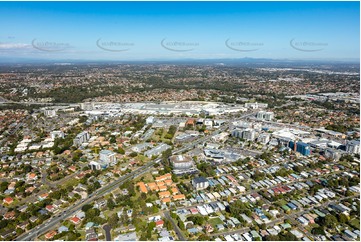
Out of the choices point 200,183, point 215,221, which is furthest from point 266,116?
point 215,221

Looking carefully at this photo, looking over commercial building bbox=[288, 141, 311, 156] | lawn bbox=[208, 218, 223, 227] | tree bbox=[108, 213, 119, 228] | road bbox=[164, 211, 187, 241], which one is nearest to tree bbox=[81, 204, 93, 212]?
tree bbox=[108, 213, 119, 228]

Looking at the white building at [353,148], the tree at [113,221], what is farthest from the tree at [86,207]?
the white building at [353,148]

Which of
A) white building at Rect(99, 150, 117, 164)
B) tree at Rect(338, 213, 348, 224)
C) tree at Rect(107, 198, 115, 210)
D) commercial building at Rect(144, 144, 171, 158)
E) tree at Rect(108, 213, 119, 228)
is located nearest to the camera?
tree at Rect(108, 213, 119, 228)

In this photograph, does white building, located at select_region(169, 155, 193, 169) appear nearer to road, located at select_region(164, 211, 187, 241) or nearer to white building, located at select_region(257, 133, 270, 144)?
road, located at select_region(164, 211, 187, 241)

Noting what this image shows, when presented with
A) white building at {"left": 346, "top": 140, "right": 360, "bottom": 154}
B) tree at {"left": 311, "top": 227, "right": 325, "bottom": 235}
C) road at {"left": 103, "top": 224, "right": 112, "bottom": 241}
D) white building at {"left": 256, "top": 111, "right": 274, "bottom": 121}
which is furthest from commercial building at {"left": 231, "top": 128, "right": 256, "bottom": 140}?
road at {"left": 103, "top": 224, "right": 112, "bottom": 241}

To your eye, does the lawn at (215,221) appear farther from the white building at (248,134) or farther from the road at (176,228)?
the white building at (248,134)

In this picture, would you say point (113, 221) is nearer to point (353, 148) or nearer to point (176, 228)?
point (176, 228)

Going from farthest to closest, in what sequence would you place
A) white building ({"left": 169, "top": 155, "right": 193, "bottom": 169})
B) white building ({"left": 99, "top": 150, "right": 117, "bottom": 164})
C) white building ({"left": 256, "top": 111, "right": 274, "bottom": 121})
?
white building ({"left": 256, "top": 111, "right": 274, "bottom": 121})
white building ({"left": 99, "top": 150, "right": 117, "bottom": 164})
white building ({"left": 169, "top": 155, "right": 193, "bottom": 169})

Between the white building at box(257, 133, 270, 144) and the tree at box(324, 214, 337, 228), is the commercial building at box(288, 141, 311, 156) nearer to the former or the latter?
the white building at box(257, 133, 270, 144)

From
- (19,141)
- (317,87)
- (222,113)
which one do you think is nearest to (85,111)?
(19,141)

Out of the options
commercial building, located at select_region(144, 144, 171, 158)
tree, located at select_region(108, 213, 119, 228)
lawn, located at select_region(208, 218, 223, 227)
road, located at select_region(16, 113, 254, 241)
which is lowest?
lawn, located at select_region(208, 218, 223, 227)

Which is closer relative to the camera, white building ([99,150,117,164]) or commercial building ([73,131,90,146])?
white building ([99,150,117,164])

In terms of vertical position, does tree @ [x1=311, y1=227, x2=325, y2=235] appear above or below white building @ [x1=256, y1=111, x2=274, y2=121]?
below
